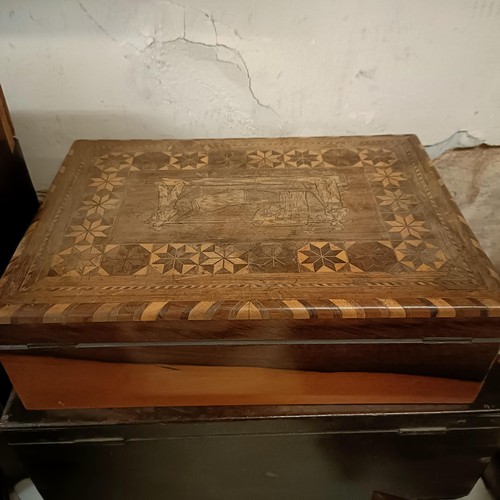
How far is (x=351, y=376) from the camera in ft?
2.78

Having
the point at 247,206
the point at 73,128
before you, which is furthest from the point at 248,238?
the point at 73,128

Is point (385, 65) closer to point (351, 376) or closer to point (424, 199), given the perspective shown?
point (424, 199)

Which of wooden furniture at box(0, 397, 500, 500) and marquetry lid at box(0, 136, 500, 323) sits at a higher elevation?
marquetry lid at box(0, 136, 500, 323)

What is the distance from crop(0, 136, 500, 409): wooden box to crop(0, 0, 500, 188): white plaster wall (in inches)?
11.3

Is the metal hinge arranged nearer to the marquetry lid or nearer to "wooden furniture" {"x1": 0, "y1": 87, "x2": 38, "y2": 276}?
the marquetry lid

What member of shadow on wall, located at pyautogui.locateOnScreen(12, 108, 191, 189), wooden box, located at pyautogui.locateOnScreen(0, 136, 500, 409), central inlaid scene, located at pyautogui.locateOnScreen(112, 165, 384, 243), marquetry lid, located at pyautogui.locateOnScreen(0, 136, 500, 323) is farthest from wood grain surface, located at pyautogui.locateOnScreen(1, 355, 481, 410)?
shadow on wall, located at pyautogui.locateOnScreen(12, 108, 191, 189)

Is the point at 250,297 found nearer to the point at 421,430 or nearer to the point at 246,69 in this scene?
the point at 421,430

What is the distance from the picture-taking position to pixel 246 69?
1.16m

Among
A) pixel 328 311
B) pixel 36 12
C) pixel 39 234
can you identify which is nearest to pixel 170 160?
pixel 39 234

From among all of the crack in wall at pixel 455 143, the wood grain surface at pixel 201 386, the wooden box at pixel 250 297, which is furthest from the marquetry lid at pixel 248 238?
the crack in wall at pixel 455 143

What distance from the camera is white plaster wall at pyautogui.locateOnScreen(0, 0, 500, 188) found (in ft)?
3.56

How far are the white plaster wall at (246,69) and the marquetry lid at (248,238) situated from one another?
139 mm

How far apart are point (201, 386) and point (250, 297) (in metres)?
0.21

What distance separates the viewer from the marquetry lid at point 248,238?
0.76 meters
